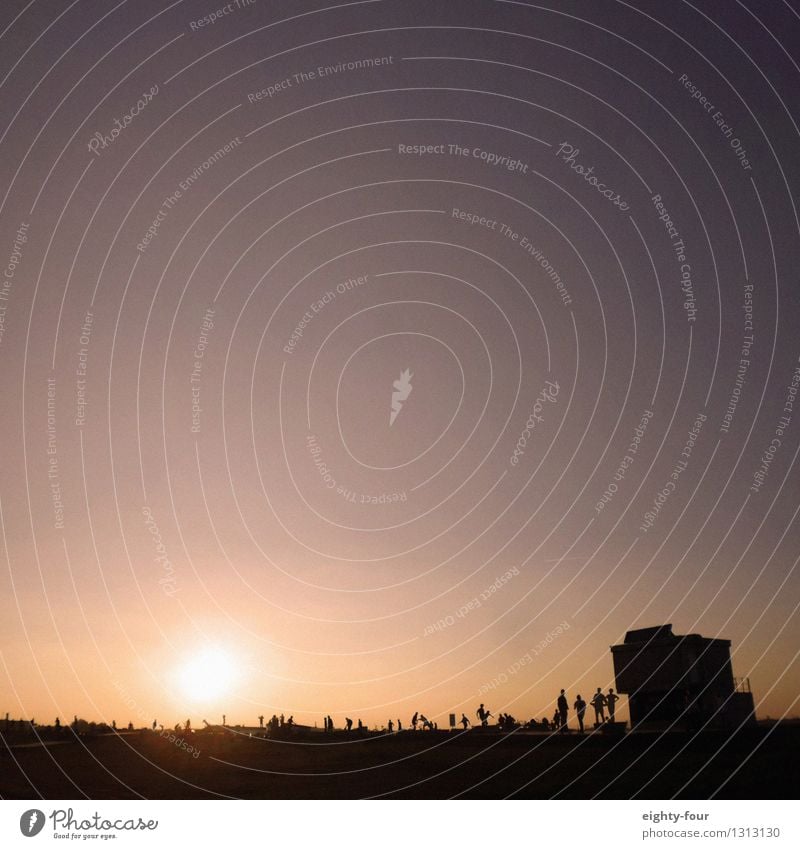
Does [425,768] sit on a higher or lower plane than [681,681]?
lower

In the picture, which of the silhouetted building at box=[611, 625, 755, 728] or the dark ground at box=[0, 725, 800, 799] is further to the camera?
the silhouetted building at box=[611, 625, 755, 728]

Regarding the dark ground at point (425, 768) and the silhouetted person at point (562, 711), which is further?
the silhouetted person at point (562, 711)

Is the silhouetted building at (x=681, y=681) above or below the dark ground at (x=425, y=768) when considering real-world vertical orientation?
above

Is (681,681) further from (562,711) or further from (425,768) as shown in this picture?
(425,768)
